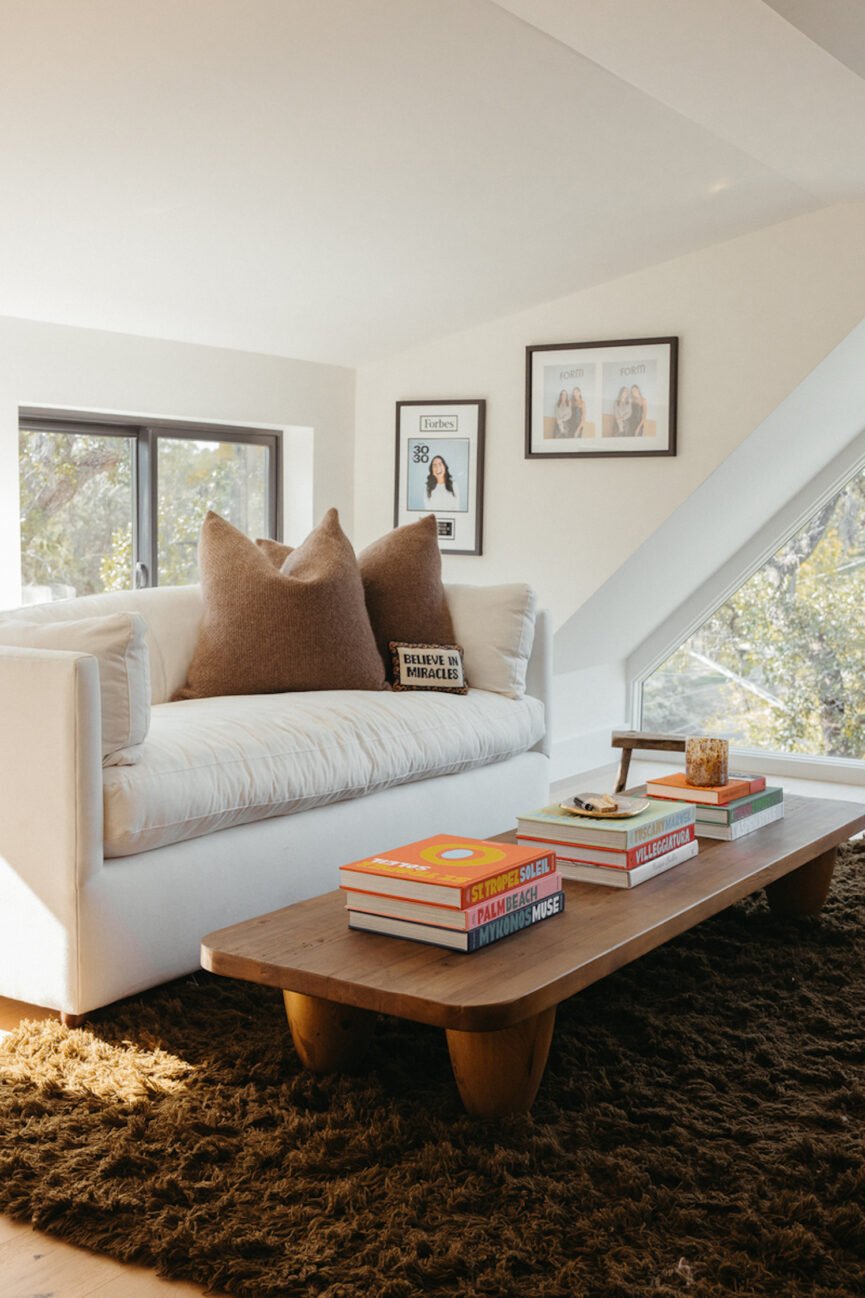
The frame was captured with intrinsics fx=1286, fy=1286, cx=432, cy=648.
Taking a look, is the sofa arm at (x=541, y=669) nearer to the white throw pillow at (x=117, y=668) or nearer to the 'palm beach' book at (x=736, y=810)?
the 'palm beach' book at (x=736, y=810)

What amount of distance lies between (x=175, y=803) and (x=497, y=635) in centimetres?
154

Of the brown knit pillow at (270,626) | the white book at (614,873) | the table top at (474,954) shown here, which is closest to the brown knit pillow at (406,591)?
the brown knit pillow at (270,626)

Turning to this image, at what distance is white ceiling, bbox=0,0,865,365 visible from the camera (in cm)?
287

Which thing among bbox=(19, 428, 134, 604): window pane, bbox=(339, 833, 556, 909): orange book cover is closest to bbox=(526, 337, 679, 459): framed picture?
bbox=(19, 428, 134, 604): window pane

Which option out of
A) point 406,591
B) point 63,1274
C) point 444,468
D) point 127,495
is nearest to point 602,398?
point 444,468

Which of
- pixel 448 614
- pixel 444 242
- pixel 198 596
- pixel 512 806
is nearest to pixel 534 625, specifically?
pixel 448 614

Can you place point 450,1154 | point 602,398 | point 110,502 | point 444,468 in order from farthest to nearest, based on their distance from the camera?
point 444,468 → point 602,398 → point 110,502 → point 450,1154

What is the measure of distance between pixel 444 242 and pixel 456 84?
1071 millimetres

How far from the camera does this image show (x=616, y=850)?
241 centimetres

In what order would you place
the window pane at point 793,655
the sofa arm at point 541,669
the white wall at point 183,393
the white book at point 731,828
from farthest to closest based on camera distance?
1. the window pane at point 793,655
2. the white wall at point 183,393
3. the sofa arm at point 541,669
4. the white book at point 731,828

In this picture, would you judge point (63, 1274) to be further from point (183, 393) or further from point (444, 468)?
point (444, 468)

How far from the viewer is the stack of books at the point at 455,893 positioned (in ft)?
6.68

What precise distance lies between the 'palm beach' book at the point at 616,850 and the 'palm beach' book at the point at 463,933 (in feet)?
0.77

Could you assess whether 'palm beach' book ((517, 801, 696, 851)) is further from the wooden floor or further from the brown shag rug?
the wooden floor
